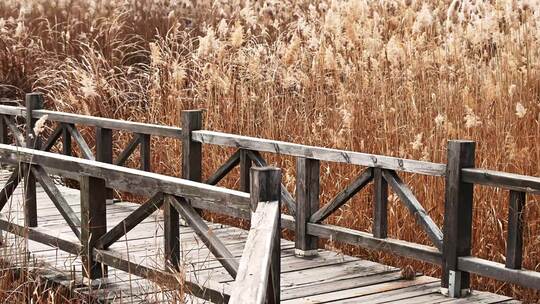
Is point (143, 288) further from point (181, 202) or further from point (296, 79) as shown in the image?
point (296, 79)

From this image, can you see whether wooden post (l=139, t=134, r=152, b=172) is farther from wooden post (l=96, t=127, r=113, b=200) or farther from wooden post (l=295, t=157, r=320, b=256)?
wooden post (l=295, t=157, r=320, b=256)

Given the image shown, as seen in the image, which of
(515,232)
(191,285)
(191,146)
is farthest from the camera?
(191,146)

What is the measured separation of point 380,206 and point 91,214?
5.58 feet

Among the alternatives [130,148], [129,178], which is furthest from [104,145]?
[129,178]

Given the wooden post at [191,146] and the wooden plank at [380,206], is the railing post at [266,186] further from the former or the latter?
the wooden post at [191,146]

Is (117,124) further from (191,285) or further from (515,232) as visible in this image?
(515,232)

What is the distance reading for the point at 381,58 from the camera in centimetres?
877

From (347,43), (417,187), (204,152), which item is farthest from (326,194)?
(347,43)

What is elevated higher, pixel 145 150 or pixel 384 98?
pixel 384 98

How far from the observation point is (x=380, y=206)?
254 inches

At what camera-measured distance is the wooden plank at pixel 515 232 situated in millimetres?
5668

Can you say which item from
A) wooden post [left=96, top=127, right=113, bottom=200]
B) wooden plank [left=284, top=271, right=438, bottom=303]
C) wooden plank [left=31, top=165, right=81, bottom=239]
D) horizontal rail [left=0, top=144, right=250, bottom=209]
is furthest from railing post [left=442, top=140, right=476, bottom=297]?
wooden post [left=96, top=127, right=113, bottom=200]

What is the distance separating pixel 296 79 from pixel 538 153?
2742mm

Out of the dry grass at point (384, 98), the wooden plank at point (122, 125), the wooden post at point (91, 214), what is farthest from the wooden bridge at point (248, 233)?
the wooden plank at point (122, 125)
